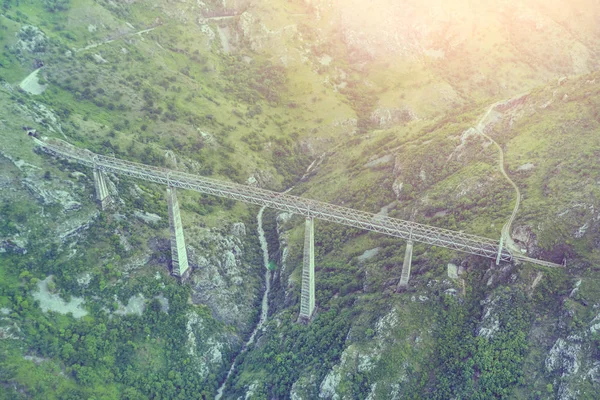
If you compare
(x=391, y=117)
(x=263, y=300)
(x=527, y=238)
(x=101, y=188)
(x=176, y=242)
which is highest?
(x=101, y=188)

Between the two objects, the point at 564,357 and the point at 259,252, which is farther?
the point at 259,252

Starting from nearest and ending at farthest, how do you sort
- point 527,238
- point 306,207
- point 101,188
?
1. point 527,238
2. point 306,207
3. point 101,188

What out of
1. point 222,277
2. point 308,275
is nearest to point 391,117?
point 222,277

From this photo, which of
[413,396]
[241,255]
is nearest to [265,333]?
[241,255]

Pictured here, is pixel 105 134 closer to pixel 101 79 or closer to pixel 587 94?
pixel 101 79

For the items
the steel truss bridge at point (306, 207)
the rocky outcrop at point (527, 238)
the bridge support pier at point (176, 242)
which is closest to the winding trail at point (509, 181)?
the rocky outcrop at point (527, 238)

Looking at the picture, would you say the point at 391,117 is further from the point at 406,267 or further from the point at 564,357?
the point at 564,357
